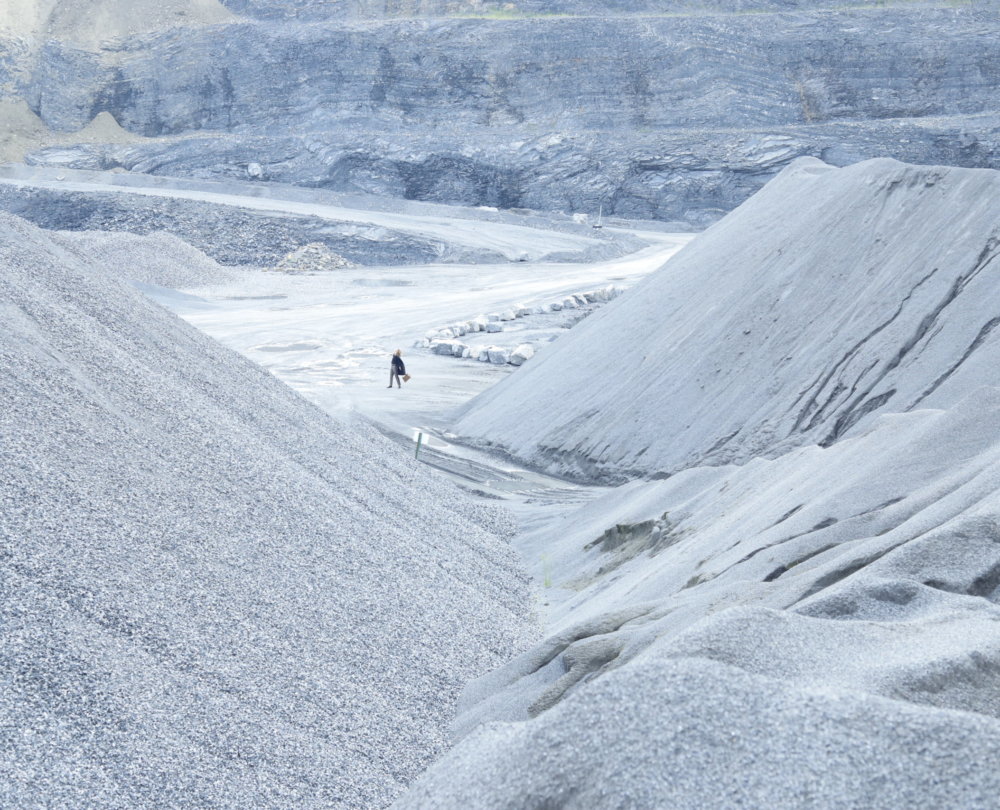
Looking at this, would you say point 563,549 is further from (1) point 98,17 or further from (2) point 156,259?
(1) point 98,17

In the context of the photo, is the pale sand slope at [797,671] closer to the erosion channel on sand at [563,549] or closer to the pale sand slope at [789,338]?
the erosion channel on sand at [563,549]

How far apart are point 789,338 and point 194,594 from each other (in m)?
7.46

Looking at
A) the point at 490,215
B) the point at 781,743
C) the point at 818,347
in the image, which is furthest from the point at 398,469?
the point at 490,215

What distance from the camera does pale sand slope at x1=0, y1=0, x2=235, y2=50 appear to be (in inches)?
1829

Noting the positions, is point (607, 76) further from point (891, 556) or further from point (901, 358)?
point (891, 556)

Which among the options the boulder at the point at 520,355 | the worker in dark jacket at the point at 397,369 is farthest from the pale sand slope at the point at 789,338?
the boulder at the point at 520,355

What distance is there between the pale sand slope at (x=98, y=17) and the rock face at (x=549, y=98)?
1.14 m

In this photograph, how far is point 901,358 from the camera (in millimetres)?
9305

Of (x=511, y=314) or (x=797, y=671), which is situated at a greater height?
(x=797, y=671)

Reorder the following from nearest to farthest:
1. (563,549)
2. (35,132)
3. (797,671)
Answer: (797,671) → (563,549) → (35,132)

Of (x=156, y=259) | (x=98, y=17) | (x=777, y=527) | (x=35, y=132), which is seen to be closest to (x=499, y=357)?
(x=156, y=259)

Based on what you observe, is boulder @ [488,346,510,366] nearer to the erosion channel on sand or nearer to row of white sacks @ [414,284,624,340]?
row of white sacks @ [414,284,624,340]

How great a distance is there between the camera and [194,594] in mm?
4680

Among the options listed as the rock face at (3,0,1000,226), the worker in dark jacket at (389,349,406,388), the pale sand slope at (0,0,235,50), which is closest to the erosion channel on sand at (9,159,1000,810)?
the worker in dark jacket at (389,349,406,388)
